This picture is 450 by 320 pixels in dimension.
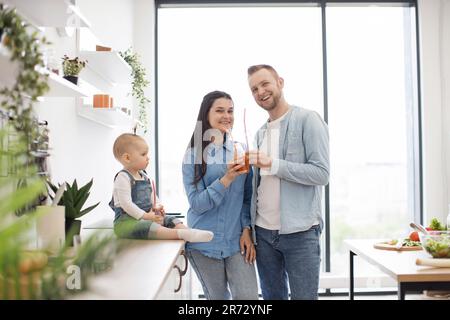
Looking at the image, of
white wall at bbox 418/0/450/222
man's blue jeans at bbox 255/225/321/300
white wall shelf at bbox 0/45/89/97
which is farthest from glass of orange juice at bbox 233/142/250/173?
white wall at bbox 418/0/450/222

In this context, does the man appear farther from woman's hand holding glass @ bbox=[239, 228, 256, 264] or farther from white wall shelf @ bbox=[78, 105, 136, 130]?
white wall shelf @ bbox=[78, 105, 136, 130]

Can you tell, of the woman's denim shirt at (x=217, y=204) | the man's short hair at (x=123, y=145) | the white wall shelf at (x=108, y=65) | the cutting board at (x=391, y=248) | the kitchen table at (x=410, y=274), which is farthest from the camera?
the white wall shelf at (x=108, y=65)

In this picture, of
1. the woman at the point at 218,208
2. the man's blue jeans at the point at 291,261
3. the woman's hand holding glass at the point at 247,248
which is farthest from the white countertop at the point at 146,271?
the man's blue jeans at the point at 291,261

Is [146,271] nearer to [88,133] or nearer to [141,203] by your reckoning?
[141,203]

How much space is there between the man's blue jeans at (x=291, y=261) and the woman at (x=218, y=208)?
0.22ft

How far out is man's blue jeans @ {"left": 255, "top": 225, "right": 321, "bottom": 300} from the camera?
1.92 meters

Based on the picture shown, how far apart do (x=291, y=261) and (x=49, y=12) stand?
1283 millimetres

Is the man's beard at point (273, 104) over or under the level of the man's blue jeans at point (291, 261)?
over

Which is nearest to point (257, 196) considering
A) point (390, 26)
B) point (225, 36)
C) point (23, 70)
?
point (23, 70)

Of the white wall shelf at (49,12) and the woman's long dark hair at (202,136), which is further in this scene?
the woman's long dark hair at (202,136)

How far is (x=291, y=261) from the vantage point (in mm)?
1937

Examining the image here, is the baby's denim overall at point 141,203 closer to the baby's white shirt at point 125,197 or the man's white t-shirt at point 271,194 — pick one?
the baby's white shirt at point 125,197

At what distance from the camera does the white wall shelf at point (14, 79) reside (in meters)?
1.14

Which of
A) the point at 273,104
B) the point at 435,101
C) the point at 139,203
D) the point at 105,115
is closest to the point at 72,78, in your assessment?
the point at 139,203
